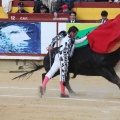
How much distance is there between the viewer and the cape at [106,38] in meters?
9.69

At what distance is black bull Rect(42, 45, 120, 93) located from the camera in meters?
9.55

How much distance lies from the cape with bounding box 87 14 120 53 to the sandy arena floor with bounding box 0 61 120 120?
396 millimetres

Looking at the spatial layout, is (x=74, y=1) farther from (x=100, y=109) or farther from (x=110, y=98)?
(x=100, y=109)

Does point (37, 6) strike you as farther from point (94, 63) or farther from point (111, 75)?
point (111, 75)

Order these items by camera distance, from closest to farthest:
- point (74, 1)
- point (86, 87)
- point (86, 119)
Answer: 1. point (86, 119)
2. point (86, 87)
3. point (74, 1)

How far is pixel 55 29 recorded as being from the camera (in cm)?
1363

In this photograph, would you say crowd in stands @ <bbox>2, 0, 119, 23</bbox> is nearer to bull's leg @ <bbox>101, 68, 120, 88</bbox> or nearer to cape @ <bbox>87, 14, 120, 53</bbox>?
cape @ <bbox>87, 14, 120, 53</bbox>

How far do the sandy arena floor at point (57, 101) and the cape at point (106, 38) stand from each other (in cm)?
40

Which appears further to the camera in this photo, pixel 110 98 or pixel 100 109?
pixel 110 98

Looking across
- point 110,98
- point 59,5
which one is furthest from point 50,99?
point 59,5

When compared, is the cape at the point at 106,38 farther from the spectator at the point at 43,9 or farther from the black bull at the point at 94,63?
the spectator at the point at 43,9

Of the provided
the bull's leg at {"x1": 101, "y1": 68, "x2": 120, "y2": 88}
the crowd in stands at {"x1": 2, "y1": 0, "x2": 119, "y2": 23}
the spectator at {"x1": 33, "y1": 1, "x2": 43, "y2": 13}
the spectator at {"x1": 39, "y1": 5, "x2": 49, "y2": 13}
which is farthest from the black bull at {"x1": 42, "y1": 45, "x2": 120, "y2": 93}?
the spectator at {"x1": 33, "y1": 1, "x2": 43, "y2": 13}

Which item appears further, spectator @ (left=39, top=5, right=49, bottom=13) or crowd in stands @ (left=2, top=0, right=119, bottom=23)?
spectator @ (left=39, top=5, right=49, bottom=13)

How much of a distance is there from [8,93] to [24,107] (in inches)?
70.1
